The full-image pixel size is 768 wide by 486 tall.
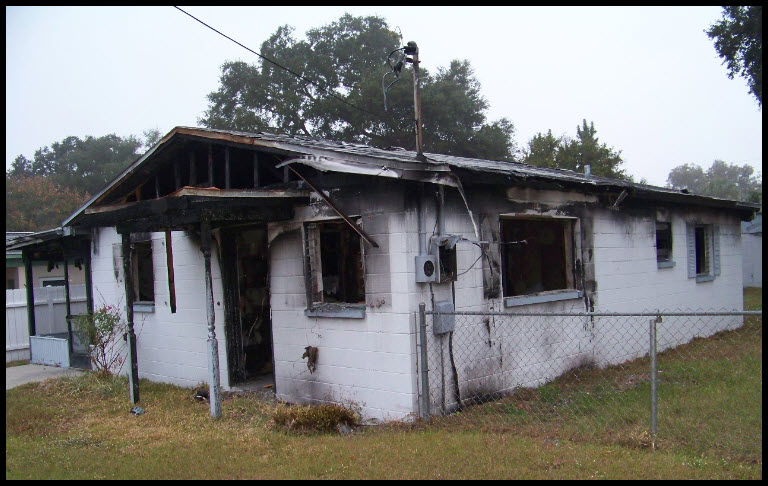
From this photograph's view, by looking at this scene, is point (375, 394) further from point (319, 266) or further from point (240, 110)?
point (240, 110)

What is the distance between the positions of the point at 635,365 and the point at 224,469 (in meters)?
6.45

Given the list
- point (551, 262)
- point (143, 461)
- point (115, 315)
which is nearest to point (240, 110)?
point (115, 315)

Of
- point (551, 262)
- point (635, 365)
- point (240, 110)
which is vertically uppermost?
point (240, 110)

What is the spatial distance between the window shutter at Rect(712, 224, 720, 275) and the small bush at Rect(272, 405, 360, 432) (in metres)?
9.23

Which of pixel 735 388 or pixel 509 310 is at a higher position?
pixel 509 310

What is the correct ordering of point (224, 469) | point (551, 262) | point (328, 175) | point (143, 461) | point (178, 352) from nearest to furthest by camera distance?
point (224, 469) → point (143, 461) → point (328, 175) → point (551, 262) → point (178, 352)

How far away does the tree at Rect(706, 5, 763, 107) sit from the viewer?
25.0m

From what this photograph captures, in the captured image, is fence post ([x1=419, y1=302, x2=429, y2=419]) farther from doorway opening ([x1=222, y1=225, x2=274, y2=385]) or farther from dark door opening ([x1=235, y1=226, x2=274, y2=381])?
dark door opening ([x1=235, y1=226, x2=274, y2=381])

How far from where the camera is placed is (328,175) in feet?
24.2

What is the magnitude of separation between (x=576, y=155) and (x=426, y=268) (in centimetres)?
2502

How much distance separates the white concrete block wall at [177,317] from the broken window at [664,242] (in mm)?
7436

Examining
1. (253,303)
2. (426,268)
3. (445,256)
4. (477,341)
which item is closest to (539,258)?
(477,341)

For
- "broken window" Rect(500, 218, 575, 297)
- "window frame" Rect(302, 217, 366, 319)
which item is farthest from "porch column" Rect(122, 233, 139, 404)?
"broken window" Rect(500, 218, 575, 297)

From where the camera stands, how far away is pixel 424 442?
223 inches
